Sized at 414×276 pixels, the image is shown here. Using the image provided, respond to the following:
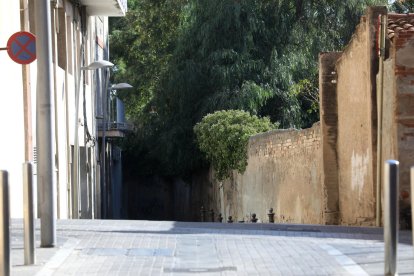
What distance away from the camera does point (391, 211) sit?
328 inches

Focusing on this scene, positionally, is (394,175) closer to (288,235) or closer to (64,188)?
(288,235)

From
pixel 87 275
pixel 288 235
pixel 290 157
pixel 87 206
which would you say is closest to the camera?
pixel 87 275

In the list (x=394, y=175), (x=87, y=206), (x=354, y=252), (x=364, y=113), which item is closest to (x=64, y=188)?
(x=87, y=206)

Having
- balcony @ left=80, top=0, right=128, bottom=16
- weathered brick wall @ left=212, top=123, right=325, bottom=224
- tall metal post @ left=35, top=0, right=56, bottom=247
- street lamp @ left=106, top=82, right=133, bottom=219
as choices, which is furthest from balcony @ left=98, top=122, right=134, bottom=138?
tall metal post @ left=35, top=0, right=56, bottom=247

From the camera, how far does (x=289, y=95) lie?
3728cm

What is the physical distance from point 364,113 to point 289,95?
1844 centimetres

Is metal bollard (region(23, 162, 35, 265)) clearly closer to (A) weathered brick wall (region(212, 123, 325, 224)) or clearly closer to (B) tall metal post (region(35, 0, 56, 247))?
(B) tall metal post (region(35, 0, 56, 247))

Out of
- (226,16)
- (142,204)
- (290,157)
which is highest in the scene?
(226,16)

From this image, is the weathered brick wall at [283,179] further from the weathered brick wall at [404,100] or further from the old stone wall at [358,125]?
the weathered brick wall at [404,100]

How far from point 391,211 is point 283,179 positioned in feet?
56.4

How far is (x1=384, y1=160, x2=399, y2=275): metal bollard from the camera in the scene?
821 centimetres

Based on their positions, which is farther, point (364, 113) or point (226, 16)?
point (226, 16)

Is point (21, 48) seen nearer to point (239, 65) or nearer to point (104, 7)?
point (104, 7)

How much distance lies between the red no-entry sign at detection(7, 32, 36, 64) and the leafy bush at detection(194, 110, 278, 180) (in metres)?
16.8
